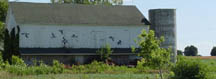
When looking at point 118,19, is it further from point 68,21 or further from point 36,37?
point 36,37

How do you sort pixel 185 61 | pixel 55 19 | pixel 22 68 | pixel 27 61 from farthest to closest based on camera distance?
pixel 55 19 < pixel 27 61 < pixel 22 68 < pixel 185 61

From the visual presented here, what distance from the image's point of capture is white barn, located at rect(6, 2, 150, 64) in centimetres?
4991

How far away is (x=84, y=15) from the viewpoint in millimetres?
54781

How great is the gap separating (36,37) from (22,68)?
1408 centimetres

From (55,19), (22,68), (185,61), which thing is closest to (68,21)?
(55,19)

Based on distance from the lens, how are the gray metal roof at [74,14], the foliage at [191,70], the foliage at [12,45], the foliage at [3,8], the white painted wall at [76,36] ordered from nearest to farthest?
the foliage at [191,70] < the white painted wall at [76,36] < the foliage at [12,45] < the gray metal roof at [74,14] < the foliage at [3,8]

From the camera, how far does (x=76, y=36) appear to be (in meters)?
52.2

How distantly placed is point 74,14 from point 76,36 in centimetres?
329

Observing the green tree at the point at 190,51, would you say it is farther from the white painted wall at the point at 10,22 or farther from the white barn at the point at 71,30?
the white painted wall at the point at 10,22

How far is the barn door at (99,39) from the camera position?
174ft

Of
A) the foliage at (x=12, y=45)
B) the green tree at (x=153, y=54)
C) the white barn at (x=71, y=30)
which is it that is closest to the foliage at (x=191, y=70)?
the green tree at (x=153, y=54)

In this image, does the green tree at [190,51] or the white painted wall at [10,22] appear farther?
the green tree at [190,51]

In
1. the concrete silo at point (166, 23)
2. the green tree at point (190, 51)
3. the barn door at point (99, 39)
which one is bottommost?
the green tree at point (190, 51)

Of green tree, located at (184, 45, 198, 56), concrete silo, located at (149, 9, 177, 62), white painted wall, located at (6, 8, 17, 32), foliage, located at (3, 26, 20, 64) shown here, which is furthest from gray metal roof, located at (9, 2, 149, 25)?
green tree, located at (184, 45, 198, 56)
